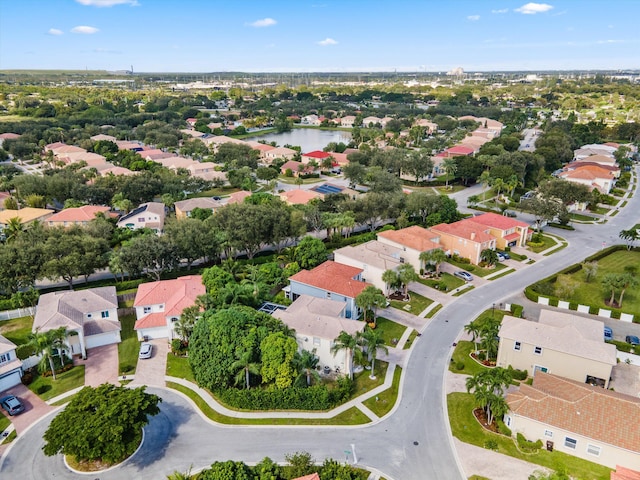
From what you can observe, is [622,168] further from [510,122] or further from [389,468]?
[389,468]

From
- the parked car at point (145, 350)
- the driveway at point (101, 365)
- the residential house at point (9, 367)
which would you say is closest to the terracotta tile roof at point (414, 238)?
the parked car at point (145, 350)

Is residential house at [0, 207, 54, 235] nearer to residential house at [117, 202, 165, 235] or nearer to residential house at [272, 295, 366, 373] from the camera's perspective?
residential house at [117, 202, 165, 235]

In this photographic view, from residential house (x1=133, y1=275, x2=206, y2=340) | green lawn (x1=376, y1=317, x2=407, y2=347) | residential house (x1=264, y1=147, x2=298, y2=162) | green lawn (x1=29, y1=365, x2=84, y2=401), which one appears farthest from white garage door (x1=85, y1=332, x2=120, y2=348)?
residential house (x1=264, y1=147, x2=298, y2=162)

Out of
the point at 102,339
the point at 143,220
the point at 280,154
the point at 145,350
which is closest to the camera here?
the point at 145,350

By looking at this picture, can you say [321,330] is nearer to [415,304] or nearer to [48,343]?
[415,304]

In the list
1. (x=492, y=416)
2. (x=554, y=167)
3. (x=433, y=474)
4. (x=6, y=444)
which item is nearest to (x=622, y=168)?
(x=554, y=167)

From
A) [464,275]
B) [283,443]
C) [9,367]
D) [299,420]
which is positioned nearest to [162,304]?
[9,367]
